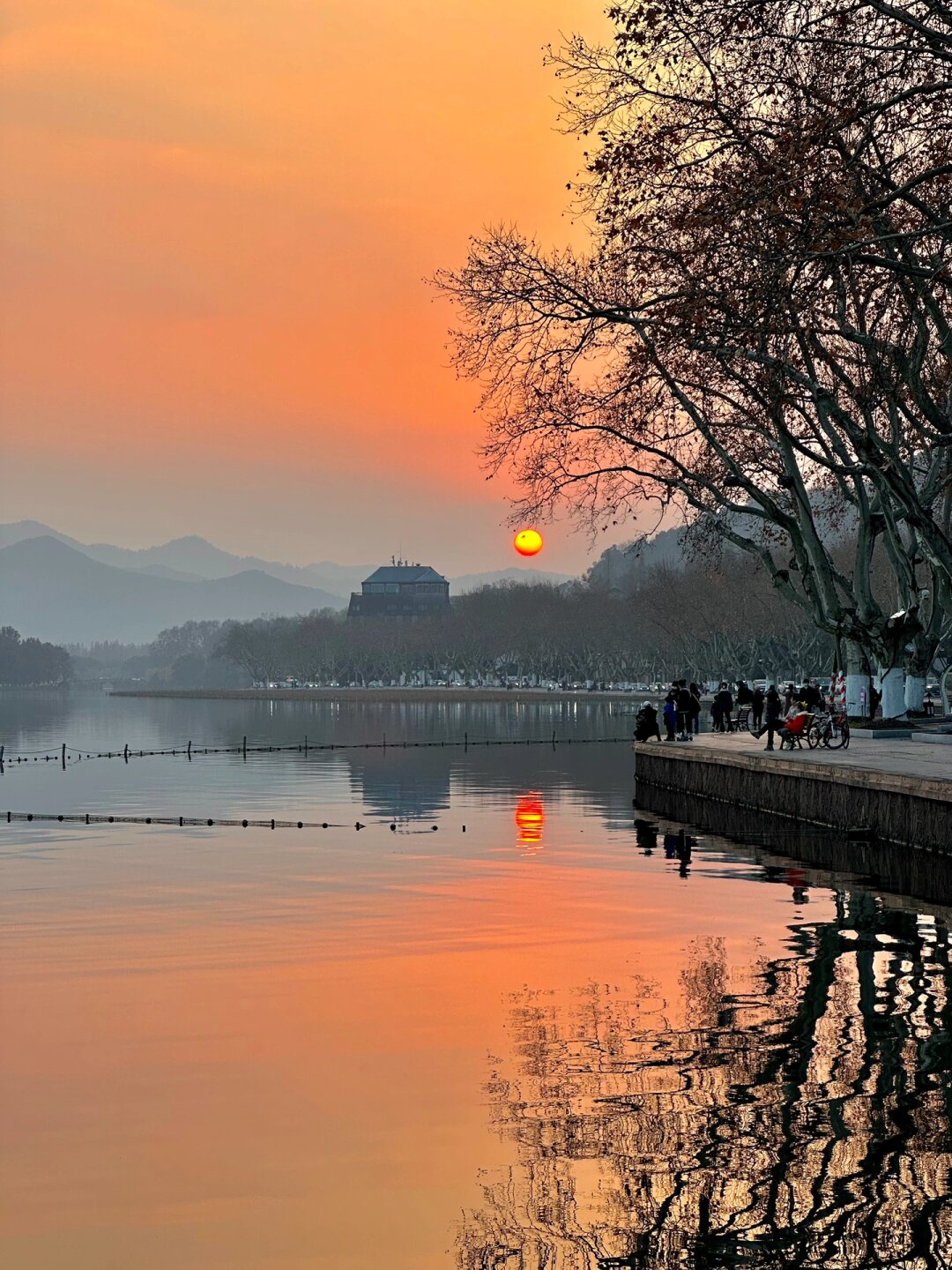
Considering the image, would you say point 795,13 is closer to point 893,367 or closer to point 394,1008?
point 394,1008

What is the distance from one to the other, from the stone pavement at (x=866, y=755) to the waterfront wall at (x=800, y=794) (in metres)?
0.23

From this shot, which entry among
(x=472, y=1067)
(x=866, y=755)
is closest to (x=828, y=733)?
(x=866, y=755)

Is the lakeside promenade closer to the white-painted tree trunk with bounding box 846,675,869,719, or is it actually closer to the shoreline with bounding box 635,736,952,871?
the shoreline with bounding box 635,736,952,871

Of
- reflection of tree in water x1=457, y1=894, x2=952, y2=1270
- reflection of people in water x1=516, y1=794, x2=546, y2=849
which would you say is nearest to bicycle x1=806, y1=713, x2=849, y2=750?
reflection of people in water x1=516, y1=794, x2=546, y2=849

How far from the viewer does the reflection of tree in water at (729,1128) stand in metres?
10.2

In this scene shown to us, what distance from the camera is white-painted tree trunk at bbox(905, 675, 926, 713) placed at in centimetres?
5025

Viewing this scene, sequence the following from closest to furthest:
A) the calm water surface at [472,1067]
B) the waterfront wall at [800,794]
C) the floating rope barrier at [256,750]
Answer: the calm water surface at [472,1067] < the waterfront wall at [800,794] < the floating rope barrier at [256,750]

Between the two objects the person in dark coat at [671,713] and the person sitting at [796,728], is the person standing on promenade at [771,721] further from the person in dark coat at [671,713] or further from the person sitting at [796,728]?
the person in dark coat at [671,713]

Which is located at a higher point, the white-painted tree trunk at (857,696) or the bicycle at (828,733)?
the white-painted tree trunk at (857,696)

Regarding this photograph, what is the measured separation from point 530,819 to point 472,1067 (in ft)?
91.0

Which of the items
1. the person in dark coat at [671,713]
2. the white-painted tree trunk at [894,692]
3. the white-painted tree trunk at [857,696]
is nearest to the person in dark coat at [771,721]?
the white-painted tree trunk at [857,696]

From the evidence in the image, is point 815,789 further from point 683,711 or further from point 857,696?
point 683,711

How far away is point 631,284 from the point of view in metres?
38.3

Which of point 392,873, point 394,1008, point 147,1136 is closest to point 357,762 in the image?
point 392,873
